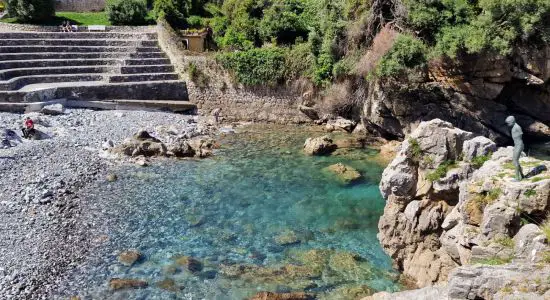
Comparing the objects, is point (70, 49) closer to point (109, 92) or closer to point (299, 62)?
point (109, 92)

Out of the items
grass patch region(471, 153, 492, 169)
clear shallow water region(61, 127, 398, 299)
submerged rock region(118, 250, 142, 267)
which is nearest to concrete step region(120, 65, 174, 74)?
clear shallow water region(61, 127, 398, 299)

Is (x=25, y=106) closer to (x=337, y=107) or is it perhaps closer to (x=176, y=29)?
(x=176, y=29)

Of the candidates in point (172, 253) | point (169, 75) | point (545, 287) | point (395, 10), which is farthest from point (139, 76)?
point (545, 287)

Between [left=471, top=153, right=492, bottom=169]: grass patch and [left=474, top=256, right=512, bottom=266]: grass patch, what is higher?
[left=471, top=153, right=492, bottom=169]: grass patch

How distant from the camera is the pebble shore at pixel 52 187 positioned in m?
12.2

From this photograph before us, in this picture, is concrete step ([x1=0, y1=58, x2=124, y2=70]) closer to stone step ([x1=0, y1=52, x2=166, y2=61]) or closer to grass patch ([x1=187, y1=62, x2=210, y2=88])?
stone step ([x1=0, y1=52, x2=166, y2=61])

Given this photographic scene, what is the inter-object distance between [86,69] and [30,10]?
8979mm

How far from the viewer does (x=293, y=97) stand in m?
29.9

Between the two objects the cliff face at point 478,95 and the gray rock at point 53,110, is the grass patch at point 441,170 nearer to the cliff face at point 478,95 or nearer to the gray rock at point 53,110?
the cliff face at point 478,95

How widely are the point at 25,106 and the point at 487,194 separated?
24.0 meters

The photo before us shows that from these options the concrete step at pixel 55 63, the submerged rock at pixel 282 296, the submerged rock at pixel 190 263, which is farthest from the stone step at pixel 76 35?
the submerged rock at pixel 282 296

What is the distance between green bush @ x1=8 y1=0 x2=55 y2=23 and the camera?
34375 millimetres

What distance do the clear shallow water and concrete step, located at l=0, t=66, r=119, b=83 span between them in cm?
1242

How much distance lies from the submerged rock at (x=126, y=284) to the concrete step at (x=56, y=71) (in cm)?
2020
